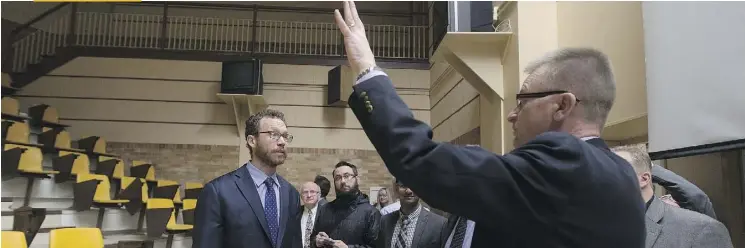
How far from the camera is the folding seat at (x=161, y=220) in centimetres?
665

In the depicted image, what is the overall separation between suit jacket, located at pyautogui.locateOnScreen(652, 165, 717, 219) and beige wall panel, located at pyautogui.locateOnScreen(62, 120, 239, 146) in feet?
25.3

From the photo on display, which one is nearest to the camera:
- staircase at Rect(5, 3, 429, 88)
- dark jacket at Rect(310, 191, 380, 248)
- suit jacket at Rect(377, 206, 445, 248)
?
suit jacket at Rect(377, 206, 445, 248)

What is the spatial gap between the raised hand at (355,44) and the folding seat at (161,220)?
629 cm

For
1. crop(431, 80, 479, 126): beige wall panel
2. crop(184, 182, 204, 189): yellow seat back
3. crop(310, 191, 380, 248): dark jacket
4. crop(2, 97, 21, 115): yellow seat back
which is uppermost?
crop(431, 80, 479, 126): beige wall panel

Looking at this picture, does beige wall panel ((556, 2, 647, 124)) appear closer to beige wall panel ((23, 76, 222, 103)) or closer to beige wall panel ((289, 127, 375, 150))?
beige wall panel ((289, 127, 375, 150))

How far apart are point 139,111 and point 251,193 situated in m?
8.07

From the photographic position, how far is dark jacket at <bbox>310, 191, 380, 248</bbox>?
10.7 feet

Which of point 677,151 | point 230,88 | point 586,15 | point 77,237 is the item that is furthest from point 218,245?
point 230,88

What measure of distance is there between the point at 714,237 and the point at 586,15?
316cm

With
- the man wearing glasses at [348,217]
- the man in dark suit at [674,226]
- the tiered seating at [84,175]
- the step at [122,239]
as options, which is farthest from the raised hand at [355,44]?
the step at [122,239]

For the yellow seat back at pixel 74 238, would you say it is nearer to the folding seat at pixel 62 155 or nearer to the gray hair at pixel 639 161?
the folding seat at pixel 62 155

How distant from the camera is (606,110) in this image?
1.02 m

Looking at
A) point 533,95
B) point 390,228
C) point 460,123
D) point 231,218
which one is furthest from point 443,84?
point 533,95

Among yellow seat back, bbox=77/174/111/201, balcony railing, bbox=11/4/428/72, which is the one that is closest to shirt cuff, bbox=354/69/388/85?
yellow seat back, bbox=77/174/111/201
